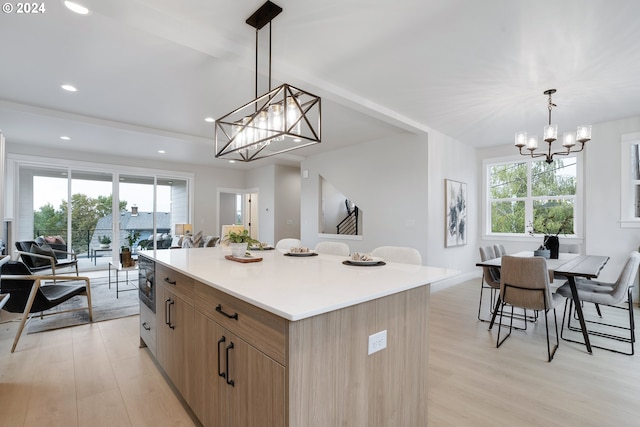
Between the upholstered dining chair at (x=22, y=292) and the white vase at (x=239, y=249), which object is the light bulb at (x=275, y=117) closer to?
the white vase at (x=239, y=249)

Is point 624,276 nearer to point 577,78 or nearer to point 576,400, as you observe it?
point 576,400

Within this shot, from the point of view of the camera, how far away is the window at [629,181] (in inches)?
174

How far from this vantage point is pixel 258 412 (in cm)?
119

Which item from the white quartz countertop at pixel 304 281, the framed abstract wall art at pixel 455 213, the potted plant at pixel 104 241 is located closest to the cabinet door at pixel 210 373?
the white quartz countertop at pixel 304 281

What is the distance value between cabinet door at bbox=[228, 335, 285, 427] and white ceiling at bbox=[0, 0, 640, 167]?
7.24 feet

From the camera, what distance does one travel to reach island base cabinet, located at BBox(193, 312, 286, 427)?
44.0 inches

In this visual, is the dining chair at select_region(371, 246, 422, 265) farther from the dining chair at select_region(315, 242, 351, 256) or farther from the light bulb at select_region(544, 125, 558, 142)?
the light bulb at select_region(544, 125, 558, 142)

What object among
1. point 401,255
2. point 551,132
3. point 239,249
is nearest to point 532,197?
point 551,132

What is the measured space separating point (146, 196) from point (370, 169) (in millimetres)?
5638

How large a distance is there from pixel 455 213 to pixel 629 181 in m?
Answer: 2.38

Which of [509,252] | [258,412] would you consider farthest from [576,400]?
[509,252]

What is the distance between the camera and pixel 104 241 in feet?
22.8

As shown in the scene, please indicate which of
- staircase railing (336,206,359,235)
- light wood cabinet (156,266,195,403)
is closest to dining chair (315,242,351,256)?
light wood cabinet (156,266,195,403)

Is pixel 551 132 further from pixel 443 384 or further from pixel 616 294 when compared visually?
pixel 443 384
